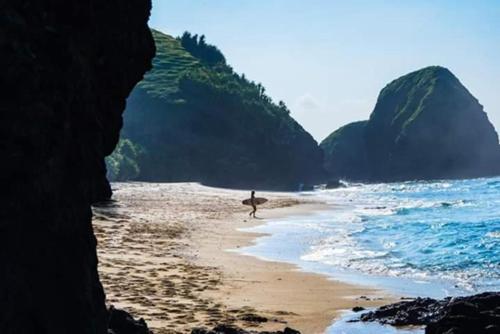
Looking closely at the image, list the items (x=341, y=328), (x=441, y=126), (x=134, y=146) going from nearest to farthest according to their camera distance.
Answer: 1. (x=341, y=328)
2. (x=134, y=146)
3. (x=441, y=126)

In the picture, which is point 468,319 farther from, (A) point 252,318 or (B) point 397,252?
(B) point 397,252

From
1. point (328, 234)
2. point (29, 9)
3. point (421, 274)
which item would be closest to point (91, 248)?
point (29, 9)

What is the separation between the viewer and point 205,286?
1700 centimetres

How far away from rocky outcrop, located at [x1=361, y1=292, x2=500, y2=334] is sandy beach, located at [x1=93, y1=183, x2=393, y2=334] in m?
1.36

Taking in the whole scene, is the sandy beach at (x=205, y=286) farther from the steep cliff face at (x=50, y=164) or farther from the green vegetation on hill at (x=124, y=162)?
Result: the green vegetation on hill at (x=124, y=162)

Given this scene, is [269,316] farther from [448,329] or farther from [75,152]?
[75,152]

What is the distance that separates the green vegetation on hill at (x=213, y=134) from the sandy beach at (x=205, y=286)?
282 ft

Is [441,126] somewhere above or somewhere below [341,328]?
above

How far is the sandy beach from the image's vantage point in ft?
42.8

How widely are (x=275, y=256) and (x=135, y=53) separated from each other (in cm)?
1712

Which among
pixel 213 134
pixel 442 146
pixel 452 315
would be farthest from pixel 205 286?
pixel 442 146

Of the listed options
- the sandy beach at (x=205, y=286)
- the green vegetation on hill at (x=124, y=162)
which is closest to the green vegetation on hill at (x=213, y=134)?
the green vegetation on hill at (x=124, y=162)

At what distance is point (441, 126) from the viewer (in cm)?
19438

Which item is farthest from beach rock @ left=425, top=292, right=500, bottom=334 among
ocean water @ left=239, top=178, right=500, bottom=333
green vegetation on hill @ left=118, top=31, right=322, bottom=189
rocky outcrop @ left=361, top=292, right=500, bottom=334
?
green vegetation on hill @ left=118, top=31, right=322, bottom=189
